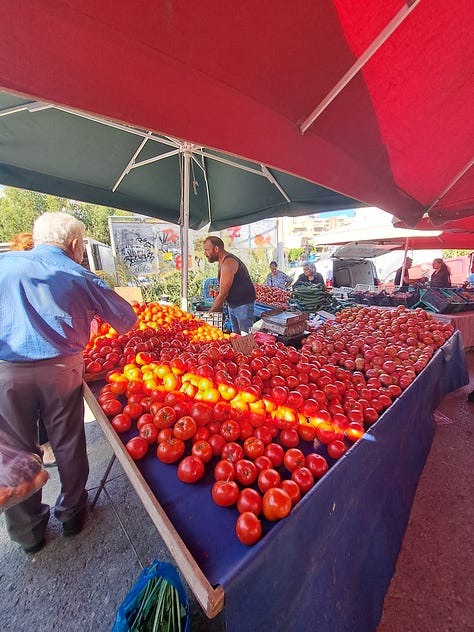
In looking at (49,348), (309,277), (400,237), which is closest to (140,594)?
(49,348)

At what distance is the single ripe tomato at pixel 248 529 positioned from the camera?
2.93 feet

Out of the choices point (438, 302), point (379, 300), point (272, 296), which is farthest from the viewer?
point (272, 296)

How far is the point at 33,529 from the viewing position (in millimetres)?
1791

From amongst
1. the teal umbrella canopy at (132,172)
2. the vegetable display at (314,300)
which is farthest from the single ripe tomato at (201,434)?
the vegetable display at (314,300)

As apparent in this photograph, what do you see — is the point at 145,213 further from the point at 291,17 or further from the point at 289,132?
the point at 291,17

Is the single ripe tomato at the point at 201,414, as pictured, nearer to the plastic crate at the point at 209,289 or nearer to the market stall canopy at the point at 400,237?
the plastic crate at the point at 209,289

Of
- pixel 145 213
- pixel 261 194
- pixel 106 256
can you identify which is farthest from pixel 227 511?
pixel 106 256

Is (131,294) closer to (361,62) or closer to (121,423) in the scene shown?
(121,423)

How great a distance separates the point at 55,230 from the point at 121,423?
1286 mm

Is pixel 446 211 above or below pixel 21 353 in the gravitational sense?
above

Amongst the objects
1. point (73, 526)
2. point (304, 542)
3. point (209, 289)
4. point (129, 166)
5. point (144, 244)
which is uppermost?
point (129, 166)

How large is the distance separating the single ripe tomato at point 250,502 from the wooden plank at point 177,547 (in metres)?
0.24

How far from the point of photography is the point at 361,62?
116cm

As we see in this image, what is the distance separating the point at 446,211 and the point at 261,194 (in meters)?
2.41
